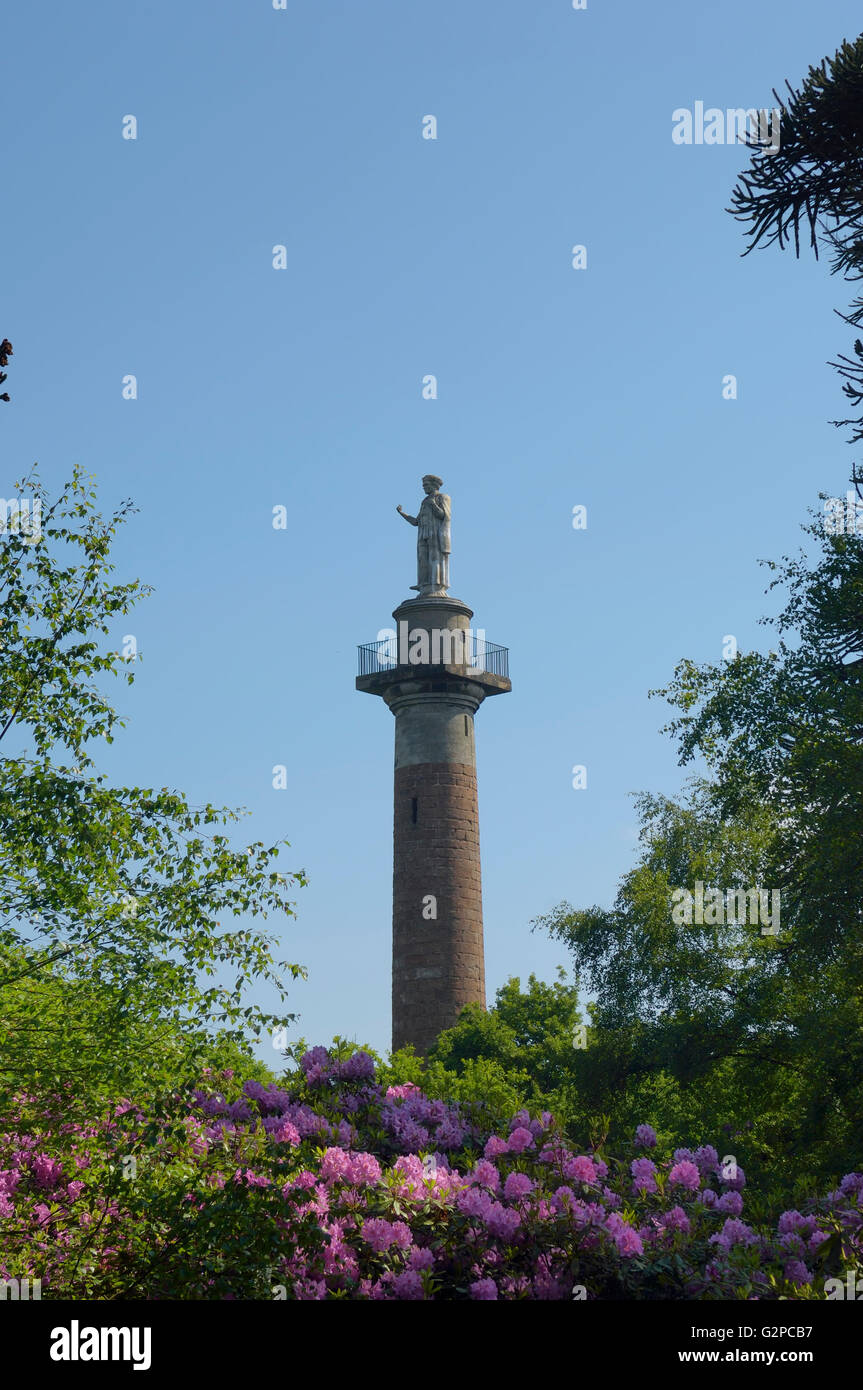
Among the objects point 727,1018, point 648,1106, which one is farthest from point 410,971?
point 727,1018

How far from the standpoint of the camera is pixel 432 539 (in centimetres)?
4206

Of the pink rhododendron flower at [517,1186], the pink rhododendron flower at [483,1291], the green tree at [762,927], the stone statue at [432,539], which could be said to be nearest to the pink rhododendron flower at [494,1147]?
the pink rhododendron flower at [517,1186]

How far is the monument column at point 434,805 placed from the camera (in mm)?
37719

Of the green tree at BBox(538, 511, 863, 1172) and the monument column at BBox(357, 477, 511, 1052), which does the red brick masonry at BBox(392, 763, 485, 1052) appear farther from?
the green tree at BBox(538, 511, 863, 1172)

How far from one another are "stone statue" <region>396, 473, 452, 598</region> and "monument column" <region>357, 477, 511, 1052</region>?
4cm

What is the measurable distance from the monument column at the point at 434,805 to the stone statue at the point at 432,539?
4 cm

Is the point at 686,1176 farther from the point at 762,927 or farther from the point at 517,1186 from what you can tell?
the point at 762,927

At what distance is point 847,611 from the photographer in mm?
22031

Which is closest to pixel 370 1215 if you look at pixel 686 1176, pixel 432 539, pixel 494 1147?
pixel 494 1147

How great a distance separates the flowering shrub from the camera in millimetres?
9883

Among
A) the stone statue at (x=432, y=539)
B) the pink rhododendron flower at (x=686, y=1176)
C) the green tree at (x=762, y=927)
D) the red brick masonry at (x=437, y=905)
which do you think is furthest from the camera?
the stone statue at (x=432, y=539)

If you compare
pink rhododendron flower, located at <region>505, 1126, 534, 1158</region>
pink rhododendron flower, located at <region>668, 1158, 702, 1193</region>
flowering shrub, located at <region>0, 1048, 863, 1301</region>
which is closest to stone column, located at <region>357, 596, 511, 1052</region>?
flowering shrub, located at <region>0, 1048, 863, 1301</region>

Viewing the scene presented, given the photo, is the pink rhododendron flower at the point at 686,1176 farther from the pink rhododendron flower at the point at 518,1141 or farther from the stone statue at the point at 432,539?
the stone statue at the point at 432,539
